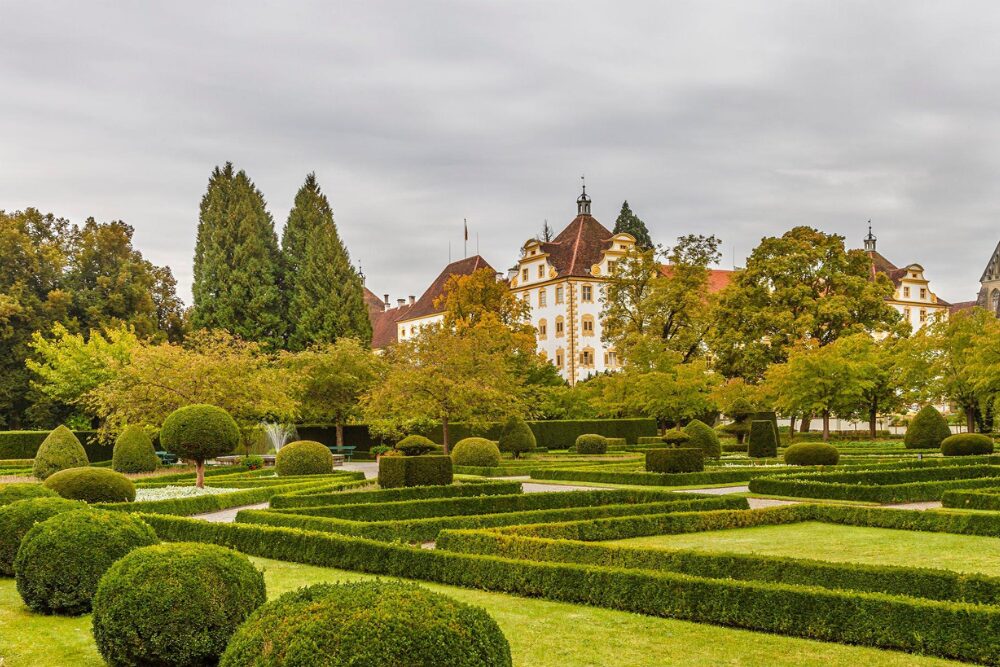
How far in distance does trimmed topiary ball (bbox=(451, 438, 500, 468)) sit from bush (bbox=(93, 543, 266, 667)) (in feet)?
72.8

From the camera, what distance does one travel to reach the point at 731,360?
48.7 meters

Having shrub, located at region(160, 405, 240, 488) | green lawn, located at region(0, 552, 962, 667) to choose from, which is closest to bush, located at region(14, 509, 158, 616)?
green lawn, located at region(0, 552, 962, 667)

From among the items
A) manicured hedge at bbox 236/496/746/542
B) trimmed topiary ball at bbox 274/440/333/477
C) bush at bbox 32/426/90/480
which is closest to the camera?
manicured hedge at bbox 236/496/746/542

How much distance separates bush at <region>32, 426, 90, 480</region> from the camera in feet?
86.0

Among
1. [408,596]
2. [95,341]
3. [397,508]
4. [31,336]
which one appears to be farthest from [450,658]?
[31,336]

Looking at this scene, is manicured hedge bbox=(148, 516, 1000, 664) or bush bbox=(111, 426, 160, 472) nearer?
manicured hedge bbox=(148, 516, 1000, 664)

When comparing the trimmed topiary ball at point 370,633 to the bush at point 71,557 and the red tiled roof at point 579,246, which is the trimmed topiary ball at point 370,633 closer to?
the bush at point 71,557

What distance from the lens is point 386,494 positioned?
18.9 metres

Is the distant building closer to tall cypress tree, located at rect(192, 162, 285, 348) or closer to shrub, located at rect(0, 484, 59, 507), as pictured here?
tall cypress tree, located at rect(192, 162, 285, 348)

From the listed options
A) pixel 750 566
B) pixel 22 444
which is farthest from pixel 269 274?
pixel 750 566

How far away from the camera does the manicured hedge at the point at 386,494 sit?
17.9 metres

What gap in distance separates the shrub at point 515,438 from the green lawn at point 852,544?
19.9 metres

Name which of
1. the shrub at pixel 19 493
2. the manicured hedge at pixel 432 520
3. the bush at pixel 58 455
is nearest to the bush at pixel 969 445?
the manicured hedge at pixel 432 520

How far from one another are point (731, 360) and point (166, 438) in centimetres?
3064
